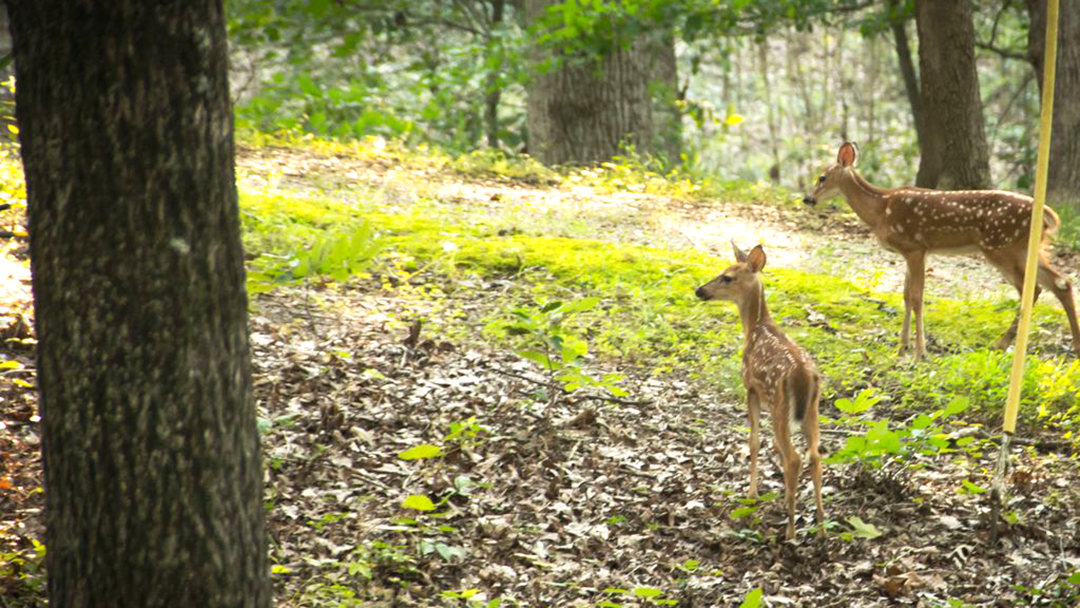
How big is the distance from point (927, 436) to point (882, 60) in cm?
1911

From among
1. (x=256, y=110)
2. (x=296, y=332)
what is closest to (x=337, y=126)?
(x=256, y=110)

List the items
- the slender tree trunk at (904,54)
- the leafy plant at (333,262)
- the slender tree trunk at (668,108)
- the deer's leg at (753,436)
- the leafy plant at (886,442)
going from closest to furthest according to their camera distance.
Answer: the leafy plant at (333,262), the leafy plant at (886,442), the deer's leg at (753,436), the slender tree trunk at (904,54), the slender tree trunk at (668,108)

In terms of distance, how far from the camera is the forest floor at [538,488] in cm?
480

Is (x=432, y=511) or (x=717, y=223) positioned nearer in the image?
(x=432, y=511)

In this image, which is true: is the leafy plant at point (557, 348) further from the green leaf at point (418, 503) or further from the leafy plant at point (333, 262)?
the leafy plant at point (333, 262)

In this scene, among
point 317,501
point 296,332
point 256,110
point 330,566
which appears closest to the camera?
point 330,566

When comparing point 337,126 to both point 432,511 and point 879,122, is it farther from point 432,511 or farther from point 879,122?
point 879,122

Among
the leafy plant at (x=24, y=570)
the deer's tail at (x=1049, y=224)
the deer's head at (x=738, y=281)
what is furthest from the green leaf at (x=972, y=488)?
the leafy plant at (x=24, y=570)

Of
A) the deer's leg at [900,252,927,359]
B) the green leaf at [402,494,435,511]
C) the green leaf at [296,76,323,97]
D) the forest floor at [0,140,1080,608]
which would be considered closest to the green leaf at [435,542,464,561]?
the forest floor at [0,140,1080,608]

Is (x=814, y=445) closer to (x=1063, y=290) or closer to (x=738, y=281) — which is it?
(x=738, y=281)

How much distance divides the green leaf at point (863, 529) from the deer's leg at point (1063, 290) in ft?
10.4

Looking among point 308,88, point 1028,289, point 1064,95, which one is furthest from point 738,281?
point 308,88

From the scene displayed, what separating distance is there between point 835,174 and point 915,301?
4.89 ft

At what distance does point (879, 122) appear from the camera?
24.7 meters
